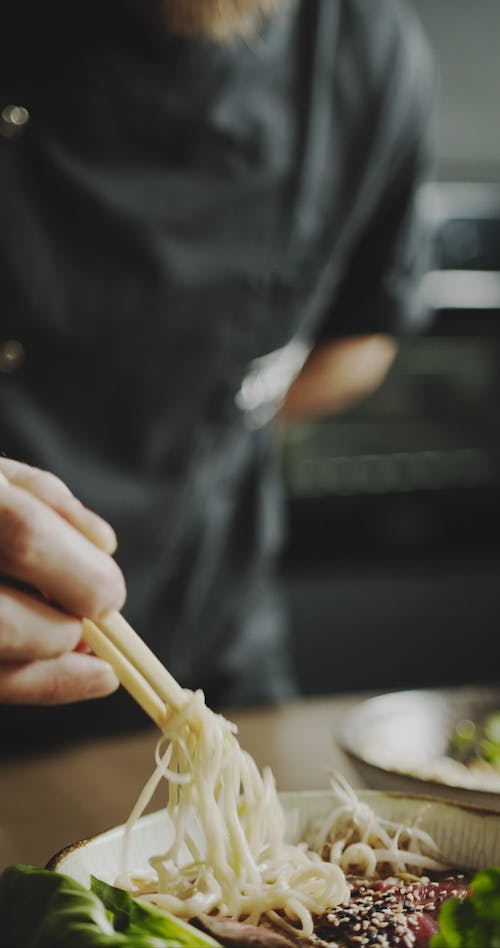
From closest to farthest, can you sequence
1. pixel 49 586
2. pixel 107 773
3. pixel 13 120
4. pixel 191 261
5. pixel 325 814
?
pixel 49 586, pixel 325 814, pixel 107 773, pixel 13 120, pixel 191 261

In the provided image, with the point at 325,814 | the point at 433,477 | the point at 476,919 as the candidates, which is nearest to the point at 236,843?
the point at 325,814

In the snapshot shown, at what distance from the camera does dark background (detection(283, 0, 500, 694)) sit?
8.95 ft

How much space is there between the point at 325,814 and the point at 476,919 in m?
0.25

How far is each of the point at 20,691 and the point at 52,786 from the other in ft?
1.30

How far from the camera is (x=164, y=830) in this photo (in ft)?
2.60

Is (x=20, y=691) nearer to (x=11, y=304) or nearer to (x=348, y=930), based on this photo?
(x=348, y=930)

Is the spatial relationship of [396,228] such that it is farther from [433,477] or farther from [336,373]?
[433,477]

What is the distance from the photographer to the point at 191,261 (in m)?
1.54

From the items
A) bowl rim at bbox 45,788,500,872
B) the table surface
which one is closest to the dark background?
the table surface

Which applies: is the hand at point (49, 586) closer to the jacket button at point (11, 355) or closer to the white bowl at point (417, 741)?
the white bowl at point (417, 741)

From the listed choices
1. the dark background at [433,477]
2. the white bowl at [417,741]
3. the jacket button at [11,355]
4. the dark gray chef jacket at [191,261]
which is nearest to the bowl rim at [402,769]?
the white bowl at [417,741]

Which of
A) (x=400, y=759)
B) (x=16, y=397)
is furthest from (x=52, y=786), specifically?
(x=16, y=397)

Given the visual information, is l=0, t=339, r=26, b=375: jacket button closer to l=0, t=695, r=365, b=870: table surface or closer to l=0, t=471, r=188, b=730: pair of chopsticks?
l=0, t=695, r=365, b=870: table surface

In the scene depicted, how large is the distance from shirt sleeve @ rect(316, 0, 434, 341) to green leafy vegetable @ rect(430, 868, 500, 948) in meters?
1.34
